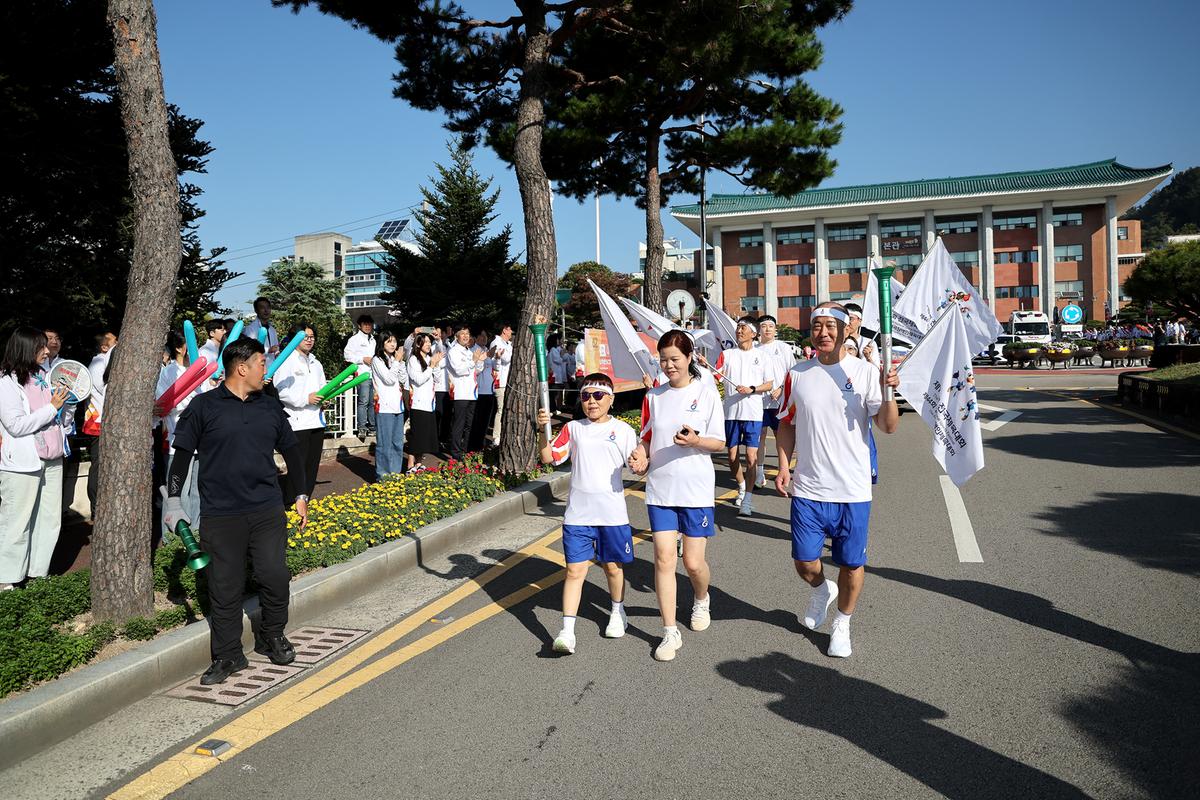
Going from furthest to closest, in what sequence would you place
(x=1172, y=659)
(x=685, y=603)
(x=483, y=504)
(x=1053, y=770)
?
1. (x=483, y=504)
2. (x=685, y=603)
3. (x=1172, y=659)
4. (x=1053, y=770)

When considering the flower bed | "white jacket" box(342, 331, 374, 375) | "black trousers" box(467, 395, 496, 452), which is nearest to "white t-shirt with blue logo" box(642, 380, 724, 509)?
the flower bed

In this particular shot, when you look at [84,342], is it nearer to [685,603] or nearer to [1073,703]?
[685,603]

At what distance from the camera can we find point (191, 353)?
22.1ft

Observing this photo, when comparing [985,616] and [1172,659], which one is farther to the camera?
[985,616]

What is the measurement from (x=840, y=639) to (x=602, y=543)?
142 cm

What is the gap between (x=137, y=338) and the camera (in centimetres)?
518

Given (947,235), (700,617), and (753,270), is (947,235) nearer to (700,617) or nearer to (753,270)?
(753,270)

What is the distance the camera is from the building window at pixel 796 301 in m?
75.1

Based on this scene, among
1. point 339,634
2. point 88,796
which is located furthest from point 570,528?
point 88,796

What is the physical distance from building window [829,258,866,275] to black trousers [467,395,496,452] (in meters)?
64.4

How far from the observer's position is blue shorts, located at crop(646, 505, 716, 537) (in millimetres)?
4992

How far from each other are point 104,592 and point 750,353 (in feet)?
19.7

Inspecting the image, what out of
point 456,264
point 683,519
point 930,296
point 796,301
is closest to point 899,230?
point 796,301

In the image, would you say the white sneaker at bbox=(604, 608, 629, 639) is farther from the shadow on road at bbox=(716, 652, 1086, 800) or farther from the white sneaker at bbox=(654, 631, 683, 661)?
the shadow on road at bbox=(716, 652, 1086, 800)
